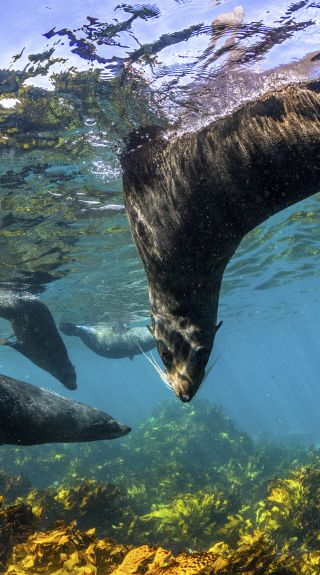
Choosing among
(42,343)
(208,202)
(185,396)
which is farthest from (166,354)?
(42,343)

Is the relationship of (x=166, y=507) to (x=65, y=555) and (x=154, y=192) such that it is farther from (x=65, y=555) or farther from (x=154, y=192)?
(x=154, y=192)

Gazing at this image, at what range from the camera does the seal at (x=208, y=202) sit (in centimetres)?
316

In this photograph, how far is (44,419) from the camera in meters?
5.43

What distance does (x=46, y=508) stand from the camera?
9.78 m

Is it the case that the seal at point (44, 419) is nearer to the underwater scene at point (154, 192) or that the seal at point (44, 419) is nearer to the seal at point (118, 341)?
the underwater scene at point (154, 192)

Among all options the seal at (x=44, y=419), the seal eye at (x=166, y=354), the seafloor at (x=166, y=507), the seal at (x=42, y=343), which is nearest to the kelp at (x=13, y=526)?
the seafloor at (x=166, y=507)

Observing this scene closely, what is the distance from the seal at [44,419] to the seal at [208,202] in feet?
7.77

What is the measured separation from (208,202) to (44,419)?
3833 millimetres

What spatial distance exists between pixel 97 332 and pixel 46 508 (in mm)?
13268

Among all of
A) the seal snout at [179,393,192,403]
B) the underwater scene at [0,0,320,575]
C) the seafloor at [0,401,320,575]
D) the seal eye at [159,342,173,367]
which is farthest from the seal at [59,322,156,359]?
the seal snout at [179,393,192,403]

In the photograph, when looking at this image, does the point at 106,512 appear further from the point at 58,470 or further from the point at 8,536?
the point at 58,470

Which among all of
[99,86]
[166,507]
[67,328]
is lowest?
[166,507]

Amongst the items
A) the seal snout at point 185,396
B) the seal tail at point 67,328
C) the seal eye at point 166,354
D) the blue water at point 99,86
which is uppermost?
the blue water at point 99,86

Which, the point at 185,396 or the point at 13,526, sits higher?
the point at 185,396
